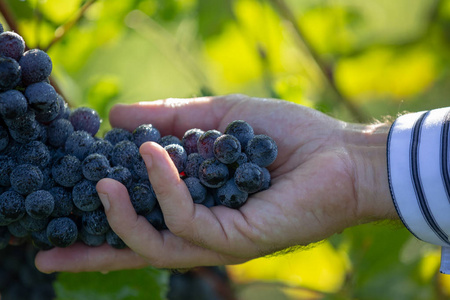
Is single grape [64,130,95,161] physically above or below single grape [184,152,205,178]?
above

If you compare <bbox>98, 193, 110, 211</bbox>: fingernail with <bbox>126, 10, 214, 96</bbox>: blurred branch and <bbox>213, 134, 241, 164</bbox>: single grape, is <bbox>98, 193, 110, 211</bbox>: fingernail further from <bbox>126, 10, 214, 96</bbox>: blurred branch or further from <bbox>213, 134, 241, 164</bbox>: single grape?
<bbox>126, 10, 214, 96</bbox>: blurred branch

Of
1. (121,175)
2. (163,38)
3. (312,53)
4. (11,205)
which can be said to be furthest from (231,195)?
(163,38)

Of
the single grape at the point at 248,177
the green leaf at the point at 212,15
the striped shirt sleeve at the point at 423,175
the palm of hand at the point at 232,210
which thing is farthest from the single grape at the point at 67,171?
the green leaf at the point at 212,15

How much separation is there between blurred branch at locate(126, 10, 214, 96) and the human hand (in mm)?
310

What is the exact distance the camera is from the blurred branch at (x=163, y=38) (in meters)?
1.83

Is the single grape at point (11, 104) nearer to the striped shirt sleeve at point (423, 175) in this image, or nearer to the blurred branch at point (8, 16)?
the blurred branch at point (8, 16)

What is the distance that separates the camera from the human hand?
1080mm

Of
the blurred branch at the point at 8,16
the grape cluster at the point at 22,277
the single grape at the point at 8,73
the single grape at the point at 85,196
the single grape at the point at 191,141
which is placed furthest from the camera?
the grape cluster at the point at 22,277

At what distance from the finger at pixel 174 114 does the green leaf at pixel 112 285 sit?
1.39 feet

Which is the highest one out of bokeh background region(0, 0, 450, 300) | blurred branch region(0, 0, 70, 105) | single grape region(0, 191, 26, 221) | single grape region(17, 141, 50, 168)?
blurred branch region(0, 0, 70, 105)

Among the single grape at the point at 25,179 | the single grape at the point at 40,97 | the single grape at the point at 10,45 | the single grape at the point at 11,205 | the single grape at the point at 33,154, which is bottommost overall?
the single grape at the point at 11,205

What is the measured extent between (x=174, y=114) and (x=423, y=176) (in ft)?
2.22

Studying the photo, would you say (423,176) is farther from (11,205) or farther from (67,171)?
(11,205)

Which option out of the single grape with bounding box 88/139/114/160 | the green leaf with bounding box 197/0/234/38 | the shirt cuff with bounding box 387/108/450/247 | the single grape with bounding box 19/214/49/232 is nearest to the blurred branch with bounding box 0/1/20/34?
the single grape with bounding box 88/139/114/160
